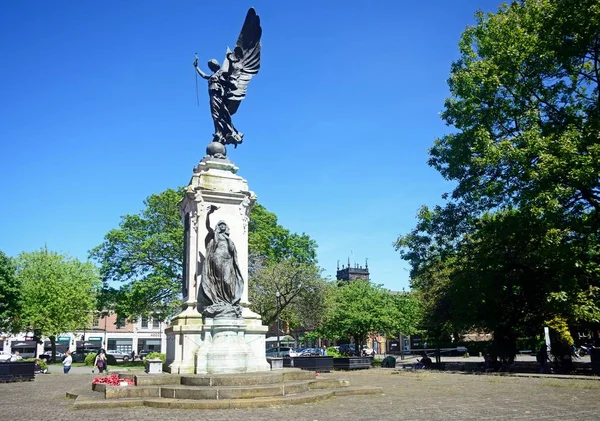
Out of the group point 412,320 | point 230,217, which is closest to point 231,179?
point 230,217

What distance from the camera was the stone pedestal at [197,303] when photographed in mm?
13312

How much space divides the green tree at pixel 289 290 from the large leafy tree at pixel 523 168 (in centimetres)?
1138

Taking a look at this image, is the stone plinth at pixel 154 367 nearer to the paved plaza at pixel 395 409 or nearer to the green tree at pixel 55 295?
the paved plaza at pixel 395 409

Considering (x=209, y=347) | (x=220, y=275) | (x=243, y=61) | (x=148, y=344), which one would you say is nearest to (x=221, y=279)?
(x=220, y=275)

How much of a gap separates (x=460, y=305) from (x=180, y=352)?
626 inches

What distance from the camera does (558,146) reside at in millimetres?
18016

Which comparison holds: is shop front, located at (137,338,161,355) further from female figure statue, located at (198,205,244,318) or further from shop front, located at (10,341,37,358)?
female figure statue, located at (198,205,244,318)

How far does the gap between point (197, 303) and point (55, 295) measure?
33311 millimetres

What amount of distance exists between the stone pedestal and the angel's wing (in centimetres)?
237

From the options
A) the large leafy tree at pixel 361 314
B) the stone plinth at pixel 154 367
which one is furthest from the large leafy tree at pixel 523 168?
the large leafy tree at pixel 361 314

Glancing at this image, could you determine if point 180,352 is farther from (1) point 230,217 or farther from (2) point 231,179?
(2) point 231,179

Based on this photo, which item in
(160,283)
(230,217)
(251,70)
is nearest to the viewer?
(230,217)

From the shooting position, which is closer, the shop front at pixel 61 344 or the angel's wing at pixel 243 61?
the angel's wing at pixel 243 61

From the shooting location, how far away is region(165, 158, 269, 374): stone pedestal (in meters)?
13.3
